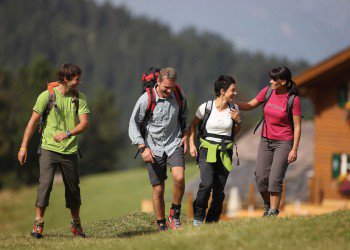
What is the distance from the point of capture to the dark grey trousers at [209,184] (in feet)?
37.6

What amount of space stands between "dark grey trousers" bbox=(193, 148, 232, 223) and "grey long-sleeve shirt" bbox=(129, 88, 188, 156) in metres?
0.52

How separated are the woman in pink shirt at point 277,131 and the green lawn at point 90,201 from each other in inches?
1188

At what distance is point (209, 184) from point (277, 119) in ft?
5.07

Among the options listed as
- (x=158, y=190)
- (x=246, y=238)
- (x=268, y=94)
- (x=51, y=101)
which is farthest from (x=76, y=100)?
(x=246, y=238)

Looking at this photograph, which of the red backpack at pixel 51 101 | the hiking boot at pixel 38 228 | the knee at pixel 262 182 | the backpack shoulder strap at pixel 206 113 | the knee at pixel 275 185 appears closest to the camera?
the red backpack at pixel 51 101

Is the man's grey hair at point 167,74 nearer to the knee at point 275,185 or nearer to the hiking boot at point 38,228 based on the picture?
the knee at point 275,185

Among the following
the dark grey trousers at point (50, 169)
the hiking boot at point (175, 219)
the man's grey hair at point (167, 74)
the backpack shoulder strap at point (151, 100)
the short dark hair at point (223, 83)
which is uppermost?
the man's grey hair at point (167, 74)

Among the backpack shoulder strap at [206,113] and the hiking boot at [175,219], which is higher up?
the backpack shoulder strap at [206,113]

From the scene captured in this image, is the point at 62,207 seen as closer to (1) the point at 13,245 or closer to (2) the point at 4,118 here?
(2) the point at 4,118

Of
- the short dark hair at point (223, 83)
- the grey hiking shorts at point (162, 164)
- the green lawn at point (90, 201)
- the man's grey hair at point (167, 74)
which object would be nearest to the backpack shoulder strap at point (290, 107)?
the short dark hair at point (223, 83)

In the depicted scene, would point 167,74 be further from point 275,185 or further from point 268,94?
point 275,185

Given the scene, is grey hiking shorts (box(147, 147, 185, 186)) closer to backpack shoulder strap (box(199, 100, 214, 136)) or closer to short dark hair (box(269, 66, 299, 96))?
backpack shoulder strap (box(199, 100, 214, 136))

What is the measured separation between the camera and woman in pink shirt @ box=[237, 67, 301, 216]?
38.5 feet

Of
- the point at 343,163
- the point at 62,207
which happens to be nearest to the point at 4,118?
the point at 62,207
